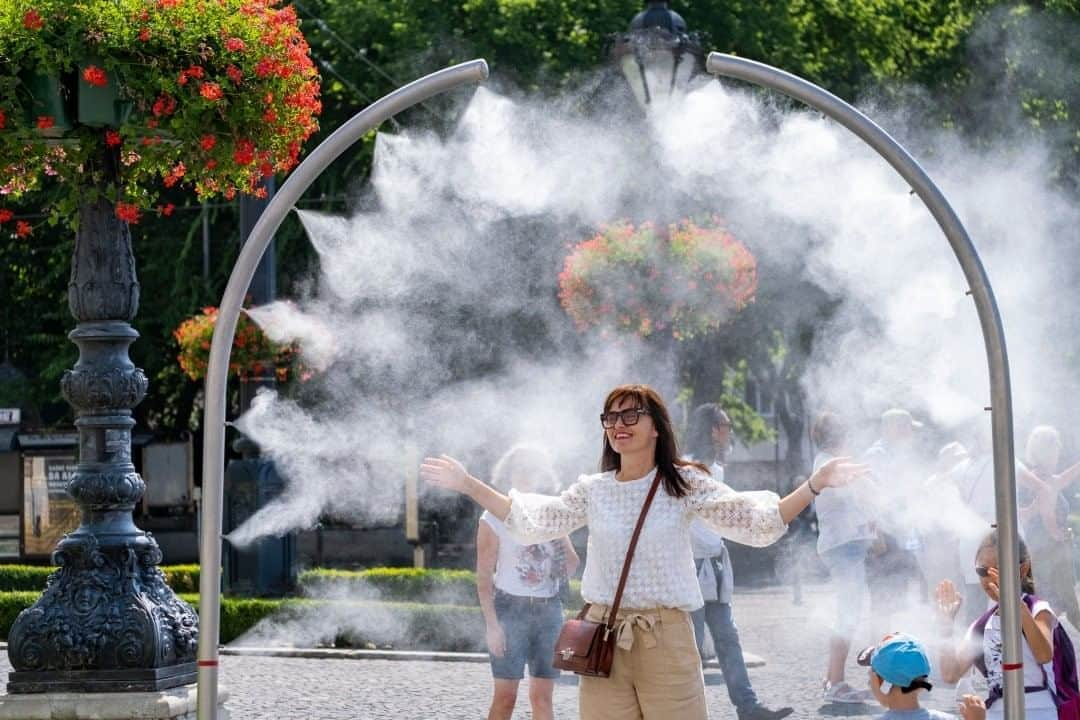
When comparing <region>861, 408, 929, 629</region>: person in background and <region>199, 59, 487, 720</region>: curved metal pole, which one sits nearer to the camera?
<region>199, 59, 487, 720</region>: curved metal pole

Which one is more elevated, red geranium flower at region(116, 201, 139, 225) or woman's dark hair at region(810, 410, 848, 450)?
red geranium flower at region(116, 201, 139, 225)

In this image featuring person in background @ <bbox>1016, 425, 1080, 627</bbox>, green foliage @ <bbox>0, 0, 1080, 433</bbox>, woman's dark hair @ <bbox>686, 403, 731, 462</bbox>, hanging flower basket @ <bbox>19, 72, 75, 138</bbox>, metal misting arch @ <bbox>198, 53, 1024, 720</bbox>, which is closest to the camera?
metal misting arch @ <bbox>198, 53, 1024, 720</bbox>

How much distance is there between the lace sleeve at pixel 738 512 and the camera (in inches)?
227

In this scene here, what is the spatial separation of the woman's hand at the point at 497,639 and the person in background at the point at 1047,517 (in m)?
3.76

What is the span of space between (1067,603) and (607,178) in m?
10.5

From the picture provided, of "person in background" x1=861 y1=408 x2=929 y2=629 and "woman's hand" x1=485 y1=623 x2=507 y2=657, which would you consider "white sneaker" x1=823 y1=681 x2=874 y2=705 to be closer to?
"person in background" x1=861 y1=408 x2=929 y2=629

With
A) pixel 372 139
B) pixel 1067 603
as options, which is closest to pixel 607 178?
pixel 372 139

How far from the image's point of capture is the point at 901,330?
51.3ft

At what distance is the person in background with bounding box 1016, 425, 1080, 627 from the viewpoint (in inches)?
413

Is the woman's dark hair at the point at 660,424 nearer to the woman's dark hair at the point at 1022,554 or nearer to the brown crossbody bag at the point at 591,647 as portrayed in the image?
the brown crossbody bag at the point at 591,647

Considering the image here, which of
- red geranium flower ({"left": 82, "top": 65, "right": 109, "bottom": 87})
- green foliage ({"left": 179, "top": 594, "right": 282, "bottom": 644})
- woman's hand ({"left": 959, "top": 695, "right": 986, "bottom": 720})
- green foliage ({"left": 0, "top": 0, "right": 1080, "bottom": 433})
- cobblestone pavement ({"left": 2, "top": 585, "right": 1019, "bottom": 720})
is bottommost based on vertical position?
cobblestone pavement ({"left": 2, "top": 585, "right": 1019, "bottom": 720})

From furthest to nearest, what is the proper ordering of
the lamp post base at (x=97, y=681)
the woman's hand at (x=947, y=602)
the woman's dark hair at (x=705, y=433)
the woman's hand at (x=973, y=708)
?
the woman's dark hair at (x=705, y=433), the lamp post base at (x=97, y=681), the woman's hand at (x=947, y=602), the woman's hand at (x=973, y=708)

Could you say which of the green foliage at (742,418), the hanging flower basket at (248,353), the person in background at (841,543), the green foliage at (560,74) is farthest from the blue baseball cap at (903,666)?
the green foliage at (742,418)

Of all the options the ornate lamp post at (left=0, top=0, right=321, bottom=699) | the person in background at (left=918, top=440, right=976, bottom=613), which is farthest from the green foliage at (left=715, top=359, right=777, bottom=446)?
the ornate lamp post at (left=0, top=0, right=321, bottom=699)
